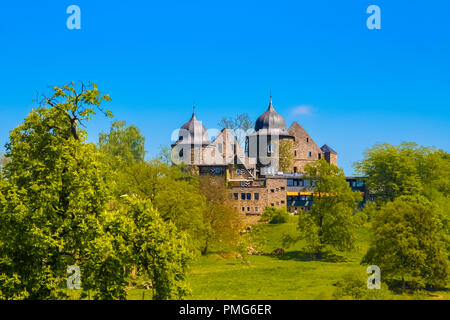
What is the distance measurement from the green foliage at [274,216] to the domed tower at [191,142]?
62.2ft

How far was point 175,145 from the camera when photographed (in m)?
92.8

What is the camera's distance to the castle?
254 ft

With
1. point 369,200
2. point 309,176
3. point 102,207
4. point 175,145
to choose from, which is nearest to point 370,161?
point 369,200

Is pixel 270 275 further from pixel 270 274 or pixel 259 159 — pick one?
pixel 259 159

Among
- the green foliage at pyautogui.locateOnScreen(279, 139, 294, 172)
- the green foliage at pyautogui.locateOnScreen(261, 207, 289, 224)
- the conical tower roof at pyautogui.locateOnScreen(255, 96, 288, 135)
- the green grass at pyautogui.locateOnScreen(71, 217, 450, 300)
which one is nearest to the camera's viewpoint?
the green grass at pyautogui.locateOnScreen(71, 217, 450, 300)

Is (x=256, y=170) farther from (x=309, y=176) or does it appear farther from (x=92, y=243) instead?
(x=92, y=243)

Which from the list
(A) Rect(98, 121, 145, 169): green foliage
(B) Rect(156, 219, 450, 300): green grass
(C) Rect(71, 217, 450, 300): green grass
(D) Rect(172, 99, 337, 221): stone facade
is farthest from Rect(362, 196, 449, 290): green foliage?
(A) Rect(98, 121, 145, 169): green foliage

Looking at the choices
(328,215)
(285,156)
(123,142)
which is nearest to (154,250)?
(328,215)

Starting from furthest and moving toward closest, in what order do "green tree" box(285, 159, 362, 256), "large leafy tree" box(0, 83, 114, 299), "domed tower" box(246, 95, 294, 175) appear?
"domed tower" box(246, 95, 294, 175) < "green tree" box(285, 159, 362, 256) < "large leafy tree" box(0, 83, 114, 299)

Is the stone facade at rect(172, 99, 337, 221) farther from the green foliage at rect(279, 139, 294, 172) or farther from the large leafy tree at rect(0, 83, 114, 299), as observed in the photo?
the large leafy tree at rect(0, 83, 114, 299)

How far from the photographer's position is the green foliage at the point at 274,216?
227 feet

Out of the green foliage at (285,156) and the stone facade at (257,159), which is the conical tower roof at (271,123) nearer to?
the stone facade at (257,159)

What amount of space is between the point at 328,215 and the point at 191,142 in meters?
44.7

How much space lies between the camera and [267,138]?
9600 centimetres
